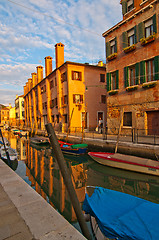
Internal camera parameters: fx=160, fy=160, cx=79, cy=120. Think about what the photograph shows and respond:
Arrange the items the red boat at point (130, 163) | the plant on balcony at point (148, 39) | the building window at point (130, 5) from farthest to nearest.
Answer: the building window at point (130, 5) < the plant on balcony at point (148, 39) < the red boat at point (130, 163)

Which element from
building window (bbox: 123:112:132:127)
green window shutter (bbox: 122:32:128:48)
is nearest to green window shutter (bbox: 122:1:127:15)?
green window shutter (bbox: 122:32:128:48)

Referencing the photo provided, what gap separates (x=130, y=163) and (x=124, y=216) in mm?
7475

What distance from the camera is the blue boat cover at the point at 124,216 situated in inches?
112

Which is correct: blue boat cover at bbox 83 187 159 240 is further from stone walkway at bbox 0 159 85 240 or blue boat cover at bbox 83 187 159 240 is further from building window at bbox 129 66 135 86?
building window at bbox 129 66 135 86

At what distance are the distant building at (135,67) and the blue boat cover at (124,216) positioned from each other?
1032 cm

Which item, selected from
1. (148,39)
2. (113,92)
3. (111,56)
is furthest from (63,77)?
(148,39)

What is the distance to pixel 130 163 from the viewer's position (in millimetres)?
10242

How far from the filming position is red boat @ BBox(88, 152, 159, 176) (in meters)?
9.39

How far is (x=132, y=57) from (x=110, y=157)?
35.5 feet

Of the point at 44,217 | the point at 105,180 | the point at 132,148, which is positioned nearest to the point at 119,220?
the point at 44,217

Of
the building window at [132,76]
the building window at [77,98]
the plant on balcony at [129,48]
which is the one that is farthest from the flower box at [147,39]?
the building window at [77,98]

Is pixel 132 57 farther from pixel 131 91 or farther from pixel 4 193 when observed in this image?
pixel 4 193

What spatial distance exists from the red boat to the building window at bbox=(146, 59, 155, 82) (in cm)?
820

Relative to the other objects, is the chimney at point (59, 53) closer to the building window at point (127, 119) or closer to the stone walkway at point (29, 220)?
the building window at point (127, 119)
